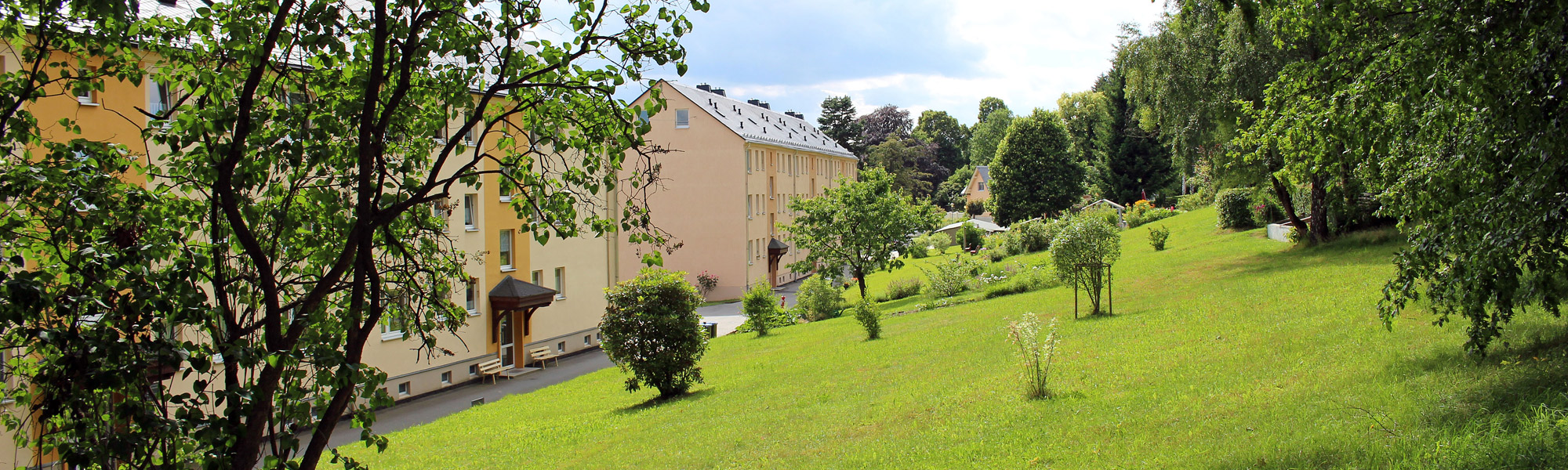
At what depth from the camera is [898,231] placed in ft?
114

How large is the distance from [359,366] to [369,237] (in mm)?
598

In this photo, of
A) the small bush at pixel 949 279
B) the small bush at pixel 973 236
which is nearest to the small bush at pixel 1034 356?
the small bush at pixel 949 279

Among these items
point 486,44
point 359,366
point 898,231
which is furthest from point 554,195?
point 898,231

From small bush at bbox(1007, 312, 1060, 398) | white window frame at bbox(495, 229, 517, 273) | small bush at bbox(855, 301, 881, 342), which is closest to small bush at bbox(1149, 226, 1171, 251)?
small bush at bbox(855, 301, 881, 342)

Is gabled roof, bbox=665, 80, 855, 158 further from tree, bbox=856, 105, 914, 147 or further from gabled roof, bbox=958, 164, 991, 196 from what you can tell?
gabled roof, bbox=958, 164, 991, 196

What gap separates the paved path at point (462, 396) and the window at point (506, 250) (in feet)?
11.2

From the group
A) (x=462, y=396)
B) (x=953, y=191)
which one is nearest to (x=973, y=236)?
(x=953, y=191)

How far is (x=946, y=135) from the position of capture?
118m

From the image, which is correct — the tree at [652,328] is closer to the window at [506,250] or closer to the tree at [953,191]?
the window at [506,250]

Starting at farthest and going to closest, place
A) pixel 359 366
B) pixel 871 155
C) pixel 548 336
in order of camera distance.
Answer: pixel 871 155 < pixel 548 336 < pixel 359 366

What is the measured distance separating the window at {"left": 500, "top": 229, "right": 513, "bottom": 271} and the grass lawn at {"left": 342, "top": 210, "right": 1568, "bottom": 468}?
7.92 m

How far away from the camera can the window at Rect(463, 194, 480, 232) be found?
2534 cm

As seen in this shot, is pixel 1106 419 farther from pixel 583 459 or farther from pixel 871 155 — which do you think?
pixel 871 155

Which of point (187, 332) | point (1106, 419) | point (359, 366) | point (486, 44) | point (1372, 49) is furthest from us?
point (187, 332)
